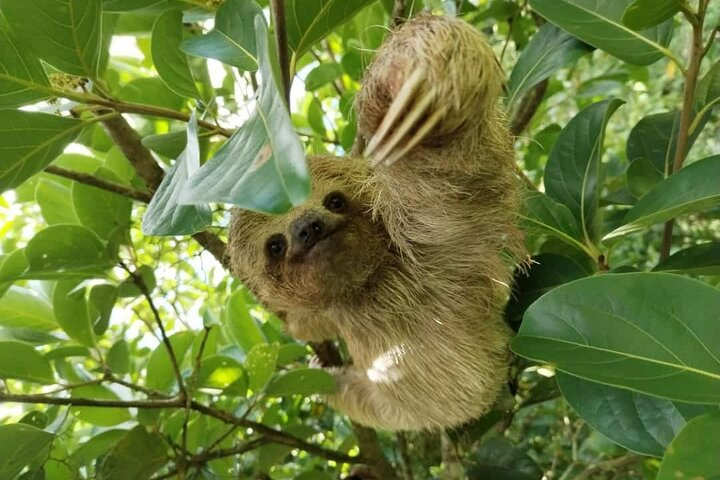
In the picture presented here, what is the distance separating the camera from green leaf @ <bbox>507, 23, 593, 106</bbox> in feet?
4.46

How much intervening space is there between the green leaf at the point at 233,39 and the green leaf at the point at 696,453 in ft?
2.81

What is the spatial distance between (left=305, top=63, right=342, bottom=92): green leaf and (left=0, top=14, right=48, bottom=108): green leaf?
0.81 metres

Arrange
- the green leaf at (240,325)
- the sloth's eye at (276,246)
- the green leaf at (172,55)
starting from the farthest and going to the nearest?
the green leaf at (240,325) → the sloth's eye at (276,246) → the green leaf at (172,55)

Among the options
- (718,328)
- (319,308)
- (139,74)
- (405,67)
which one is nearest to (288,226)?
(319,308)

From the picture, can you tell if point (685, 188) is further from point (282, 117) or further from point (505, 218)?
point (282, 117)

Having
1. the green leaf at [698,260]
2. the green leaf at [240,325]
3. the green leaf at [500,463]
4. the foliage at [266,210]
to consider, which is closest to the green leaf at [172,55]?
the foliage at [266,210]

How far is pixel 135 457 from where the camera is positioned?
1.54 metres

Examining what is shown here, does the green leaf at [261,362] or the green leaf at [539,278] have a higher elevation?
the green leaf at [539,278]

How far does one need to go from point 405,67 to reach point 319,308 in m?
0.91

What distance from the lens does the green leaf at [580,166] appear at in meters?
1.39

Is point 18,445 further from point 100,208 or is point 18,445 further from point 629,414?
point 629,414

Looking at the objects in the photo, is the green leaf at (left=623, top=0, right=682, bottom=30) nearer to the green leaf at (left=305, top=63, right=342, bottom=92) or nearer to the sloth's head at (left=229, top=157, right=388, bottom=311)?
the sloth's head at (left=229, top=157, right=388, bottom=311)

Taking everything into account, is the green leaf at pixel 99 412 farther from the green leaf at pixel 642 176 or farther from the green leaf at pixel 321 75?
the green leaf at pixel 642 176

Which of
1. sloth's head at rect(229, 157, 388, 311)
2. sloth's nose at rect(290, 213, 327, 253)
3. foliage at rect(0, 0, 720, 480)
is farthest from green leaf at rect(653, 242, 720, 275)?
sloth's nose at rect(290, 213, 327, 253)
